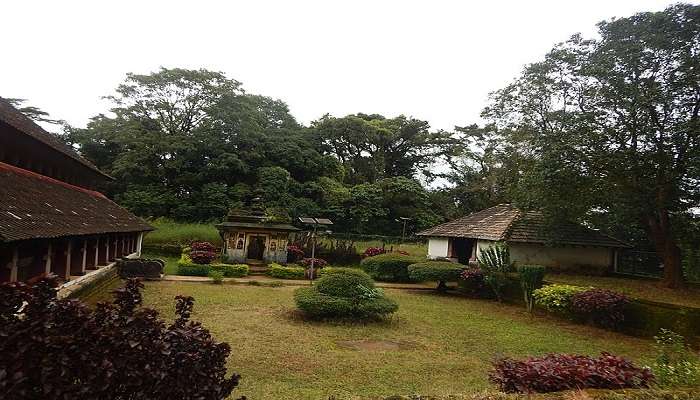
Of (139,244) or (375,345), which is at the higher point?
(139,244)

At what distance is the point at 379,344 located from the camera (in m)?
9.12

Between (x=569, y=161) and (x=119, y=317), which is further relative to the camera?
(x=569, y=161)

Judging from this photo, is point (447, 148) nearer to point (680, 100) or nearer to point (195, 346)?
point (680, 100)

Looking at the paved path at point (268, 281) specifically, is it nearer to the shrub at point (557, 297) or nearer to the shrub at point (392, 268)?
the shrub at point (392, 268)

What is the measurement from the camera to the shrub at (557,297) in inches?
504

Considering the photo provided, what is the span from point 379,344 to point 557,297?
6.72 meters

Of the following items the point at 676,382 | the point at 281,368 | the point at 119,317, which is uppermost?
the point at 119,317

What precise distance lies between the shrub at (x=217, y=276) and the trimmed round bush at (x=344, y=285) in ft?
21.7

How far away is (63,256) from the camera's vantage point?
12.6 m

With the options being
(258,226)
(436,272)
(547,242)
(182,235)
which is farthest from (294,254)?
(547,242)

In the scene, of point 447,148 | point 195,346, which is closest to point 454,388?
point 195,346

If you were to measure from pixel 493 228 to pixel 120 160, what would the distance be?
Result: 83.0 ft

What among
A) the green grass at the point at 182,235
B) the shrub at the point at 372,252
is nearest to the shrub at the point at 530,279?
the shrub at the point at 372,252

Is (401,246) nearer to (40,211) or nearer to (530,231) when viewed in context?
(530,231)
